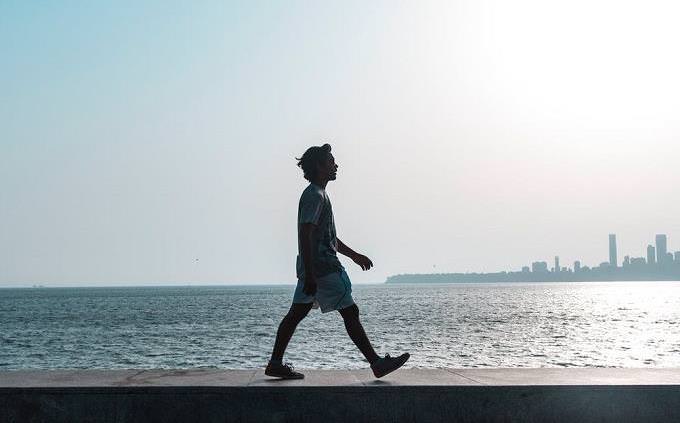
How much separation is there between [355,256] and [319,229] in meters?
0.69

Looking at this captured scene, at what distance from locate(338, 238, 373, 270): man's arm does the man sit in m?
0.32

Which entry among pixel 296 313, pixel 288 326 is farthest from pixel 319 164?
pixel 288 326

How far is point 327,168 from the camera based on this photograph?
23.1 ft

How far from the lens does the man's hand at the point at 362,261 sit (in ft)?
24.1

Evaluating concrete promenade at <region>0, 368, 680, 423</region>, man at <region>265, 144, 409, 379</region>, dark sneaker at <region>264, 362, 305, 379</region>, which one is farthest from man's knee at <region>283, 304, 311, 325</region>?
concrete promenade at <region>0, 368, 680, 423</region>

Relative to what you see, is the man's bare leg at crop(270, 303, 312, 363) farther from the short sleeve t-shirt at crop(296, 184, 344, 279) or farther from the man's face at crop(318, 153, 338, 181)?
the man's face at crop(318, 153, 338, 181)

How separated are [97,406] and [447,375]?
271 cm

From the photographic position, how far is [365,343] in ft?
22.9

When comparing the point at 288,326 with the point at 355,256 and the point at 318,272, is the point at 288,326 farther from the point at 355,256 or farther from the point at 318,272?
the point at 355,256

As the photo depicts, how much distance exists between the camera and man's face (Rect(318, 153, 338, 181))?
7031 millimetres

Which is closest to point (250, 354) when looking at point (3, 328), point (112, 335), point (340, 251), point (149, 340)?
point (149, 340)

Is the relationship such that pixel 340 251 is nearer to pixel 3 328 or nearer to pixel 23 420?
pixel 23 420

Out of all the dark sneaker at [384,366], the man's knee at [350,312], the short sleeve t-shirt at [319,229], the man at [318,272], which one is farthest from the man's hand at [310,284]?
the dark sneaker at [384,366]

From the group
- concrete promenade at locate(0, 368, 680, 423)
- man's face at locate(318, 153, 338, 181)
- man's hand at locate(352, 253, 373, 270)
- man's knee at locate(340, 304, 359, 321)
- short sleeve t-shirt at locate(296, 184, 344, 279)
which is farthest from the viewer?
man's hand at locate(352, 253, 373, 270)
